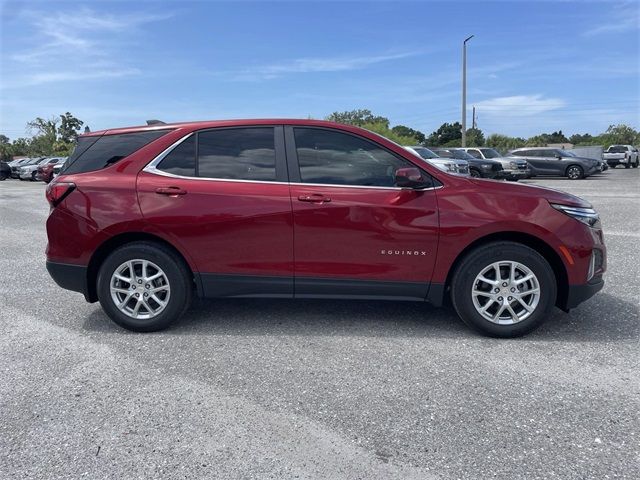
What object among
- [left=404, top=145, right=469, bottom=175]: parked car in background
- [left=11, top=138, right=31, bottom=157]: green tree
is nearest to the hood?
[left=404, top=145, right=469, bottom=175]: parked car in background

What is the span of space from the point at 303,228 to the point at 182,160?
3.86 ft

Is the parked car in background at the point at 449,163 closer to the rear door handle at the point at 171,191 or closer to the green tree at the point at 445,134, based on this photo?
the rear door handle at the point at 171,191

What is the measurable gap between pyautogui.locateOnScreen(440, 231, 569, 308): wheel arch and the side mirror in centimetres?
65

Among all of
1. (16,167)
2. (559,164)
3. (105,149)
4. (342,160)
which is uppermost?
(16,167)

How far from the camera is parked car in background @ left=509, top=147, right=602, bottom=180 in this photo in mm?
24562

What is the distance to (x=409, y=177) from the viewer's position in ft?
12.9

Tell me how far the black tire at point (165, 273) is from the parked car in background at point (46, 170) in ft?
89.2

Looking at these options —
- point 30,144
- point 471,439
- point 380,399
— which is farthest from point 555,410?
point 30,144

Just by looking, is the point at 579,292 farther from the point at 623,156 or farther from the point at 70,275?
the point at 623,156

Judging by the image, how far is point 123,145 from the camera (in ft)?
14.2

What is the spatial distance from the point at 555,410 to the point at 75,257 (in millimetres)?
3733

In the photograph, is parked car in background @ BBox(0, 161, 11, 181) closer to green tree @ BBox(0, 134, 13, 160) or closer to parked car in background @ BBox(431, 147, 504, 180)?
green tree @ BBox(0, 134, 13, 160)

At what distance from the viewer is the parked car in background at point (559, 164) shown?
24562 millimetres

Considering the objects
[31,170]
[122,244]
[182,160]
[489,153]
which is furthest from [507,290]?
[31,170]
